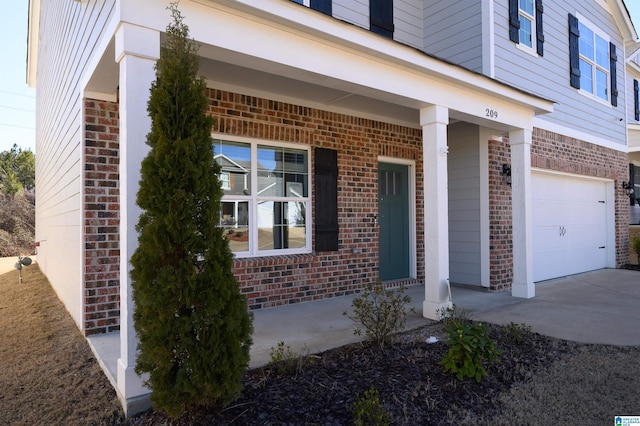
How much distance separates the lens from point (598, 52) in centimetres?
1002

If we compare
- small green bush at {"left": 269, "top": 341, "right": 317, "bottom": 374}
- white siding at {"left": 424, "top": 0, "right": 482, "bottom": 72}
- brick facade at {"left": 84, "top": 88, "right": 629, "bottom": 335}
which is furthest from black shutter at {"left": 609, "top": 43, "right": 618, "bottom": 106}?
small green bush at {"left": 269, "top": 341, "right": 317, "bottom": 374}

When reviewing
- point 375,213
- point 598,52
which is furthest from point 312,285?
point 598,52

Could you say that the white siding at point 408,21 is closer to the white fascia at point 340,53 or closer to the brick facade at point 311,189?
the brick facade at point 311,189

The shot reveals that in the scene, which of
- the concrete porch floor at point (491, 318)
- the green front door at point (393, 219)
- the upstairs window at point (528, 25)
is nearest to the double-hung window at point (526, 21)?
the upstairs window at point (528, 25)

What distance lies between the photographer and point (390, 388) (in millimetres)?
3143

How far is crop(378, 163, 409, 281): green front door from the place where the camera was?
7.12m

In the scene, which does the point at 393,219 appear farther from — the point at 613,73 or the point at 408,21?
the point at 613,73

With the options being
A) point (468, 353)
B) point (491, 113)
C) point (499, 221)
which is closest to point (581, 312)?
point (499, 221)

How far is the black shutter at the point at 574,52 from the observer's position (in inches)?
347

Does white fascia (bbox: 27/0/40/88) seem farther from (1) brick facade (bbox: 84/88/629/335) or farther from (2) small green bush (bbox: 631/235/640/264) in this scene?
(2) small green bush (bbox: 631/235/640/264)

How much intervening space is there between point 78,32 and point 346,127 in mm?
3726

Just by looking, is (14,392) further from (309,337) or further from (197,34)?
(197,34)

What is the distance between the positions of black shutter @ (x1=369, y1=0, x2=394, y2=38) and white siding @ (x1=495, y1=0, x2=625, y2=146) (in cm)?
174

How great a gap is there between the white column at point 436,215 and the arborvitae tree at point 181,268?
122 inches
